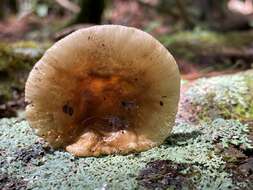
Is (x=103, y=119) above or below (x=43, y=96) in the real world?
below

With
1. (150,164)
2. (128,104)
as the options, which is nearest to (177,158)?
(150,164)

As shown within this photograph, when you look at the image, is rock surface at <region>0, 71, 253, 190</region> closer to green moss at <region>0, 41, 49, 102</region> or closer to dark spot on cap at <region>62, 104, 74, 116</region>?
dark spot on cap at <region>62, 104, 74, 116</region>

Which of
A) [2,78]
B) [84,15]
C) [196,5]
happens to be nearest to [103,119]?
[2,78]

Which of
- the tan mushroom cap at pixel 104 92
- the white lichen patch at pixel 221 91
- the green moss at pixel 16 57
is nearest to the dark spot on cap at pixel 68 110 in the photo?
the tan mushroom cap at pixel 104 92

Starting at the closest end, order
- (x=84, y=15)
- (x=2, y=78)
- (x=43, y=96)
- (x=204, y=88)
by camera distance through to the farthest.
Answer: (x=43, y=96) → (x=204, y=88) → (x=2, y=78) → (x=84, y=15)

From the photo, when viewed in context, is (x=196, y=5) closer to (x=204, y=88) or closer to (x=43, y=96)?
(x=204, y=88)

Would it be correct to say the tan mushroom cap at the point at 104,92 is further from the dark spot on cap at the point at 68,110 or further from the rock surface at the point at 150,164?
the rock surface at the point at 150,164

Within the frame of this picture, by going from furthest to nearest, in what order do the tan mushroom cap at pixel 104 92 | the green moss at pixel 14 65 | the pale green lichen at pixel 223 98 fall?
the green moss at pixel 14 65, the pale green lichen at pixel 223 98, the tan mushroom cap at pixel 104 92

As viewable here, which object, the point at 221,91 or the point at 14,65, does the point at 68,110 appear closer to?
the point at 221,91
